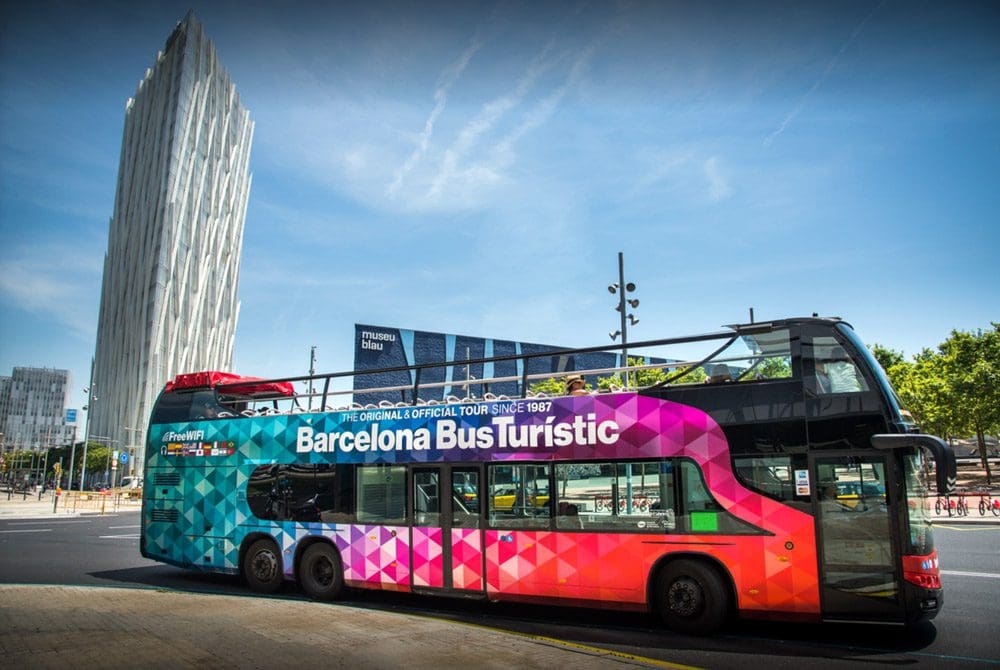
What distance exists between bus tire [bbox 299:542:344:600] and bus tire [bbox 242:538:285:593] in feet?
1.78

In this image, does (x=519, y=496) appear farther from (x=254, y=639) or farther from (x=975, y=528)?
(x=975, y=528)

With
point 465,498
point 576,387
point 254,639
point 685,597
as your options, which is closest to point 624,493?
point 685,597

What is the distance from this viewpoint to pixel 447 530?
398 inches

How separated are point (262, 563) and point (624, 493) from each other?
6.59m

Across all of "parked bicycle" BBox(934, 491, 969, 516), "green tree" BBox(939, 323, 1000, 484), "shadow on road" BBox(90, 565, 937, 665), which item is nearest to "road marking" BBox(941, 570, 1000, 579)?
"shadow on road" BBox(90, 565, 937, 665)

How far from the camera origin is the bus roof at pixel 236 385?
42.4 feet

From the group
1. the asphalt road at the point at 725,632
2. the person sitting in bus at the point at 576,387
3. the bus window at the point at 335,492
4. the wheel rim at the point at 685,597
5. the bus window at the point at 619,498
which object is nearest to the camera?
the asphalt road at the point at 725,632

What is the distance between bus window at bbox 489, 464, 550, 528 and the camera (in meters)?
9.44

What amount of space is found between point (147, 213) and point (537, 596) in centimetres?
8339

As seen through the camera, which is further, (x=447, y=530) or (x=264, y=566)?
(x=264, y=566)

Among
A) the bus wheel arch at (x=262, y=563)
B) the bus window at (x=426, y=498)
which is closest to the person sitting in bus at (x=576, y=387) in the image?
the bus window at (x=426, y=498)

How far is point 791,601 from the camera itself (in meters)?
7.79

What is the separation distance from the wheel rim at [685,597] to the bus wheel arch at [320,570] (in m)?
5.30

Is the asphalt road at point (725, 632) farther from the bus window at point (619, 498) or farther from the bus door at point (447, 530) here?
the bus window at point (619, 498)
